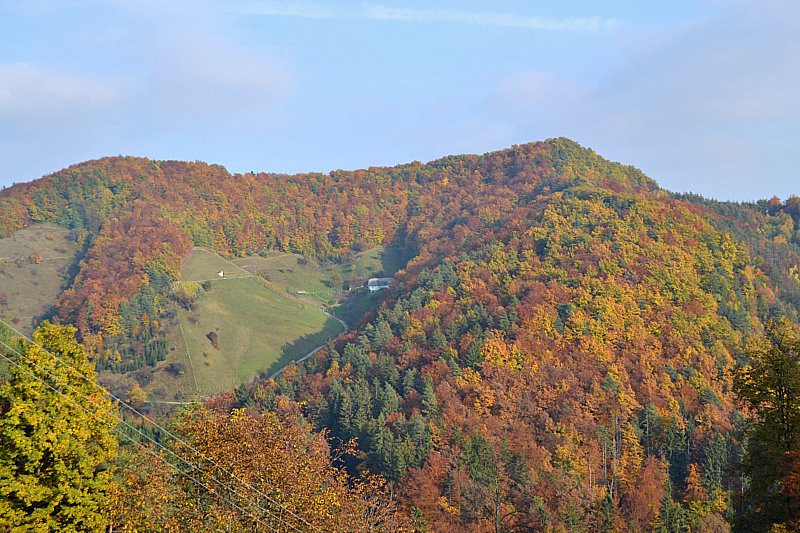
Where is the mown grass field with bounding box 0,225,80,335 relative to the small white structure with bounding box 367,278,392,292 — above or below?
above

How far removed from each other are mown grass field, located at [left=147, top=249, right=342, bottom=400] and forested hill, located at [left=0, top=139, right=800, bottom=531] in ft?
29.6

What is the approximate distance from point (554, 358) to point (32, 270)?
12154cm

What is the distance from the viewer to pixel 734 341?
350 feet

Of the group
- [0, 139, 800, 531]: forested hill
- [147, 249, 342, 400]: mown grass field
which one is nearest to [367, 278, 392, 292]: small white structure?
[147, 249, 342, 400]: mown grass field

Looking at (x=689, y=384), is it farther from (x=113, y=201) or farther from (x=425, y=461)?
(x=113, y=201)

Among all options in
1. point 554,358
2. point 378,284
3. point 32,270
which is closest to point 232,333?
point 32,270

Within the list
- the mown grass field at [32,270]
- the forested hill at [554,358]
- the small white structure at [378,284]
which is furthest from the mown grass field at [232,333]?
the mown grass field at [32,270]

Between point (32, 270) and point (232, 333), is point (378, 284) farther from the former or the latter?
point (32, 270)

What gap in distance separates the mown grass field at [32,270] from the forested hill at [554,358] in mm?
6018

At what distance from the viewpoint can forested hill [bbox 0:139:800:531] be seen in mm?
73438

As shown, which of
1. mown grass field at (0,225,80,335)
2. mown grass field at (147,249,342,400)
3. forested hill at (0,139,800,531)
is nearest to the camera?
forested hill at (0,139,800,531)

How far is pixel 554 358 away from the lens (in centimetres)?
10138

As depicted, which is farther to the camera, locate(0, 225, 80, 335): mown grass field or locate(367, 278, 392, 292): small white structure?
locate(367, 278, 392, 292): small white structure

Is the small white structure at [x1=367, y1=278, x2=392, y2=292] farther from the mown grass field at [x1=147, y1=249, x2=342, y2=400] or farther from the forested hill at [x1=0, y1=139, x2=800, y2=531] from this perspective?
the forested hill at [x1=0, y1=139, x2=800, y2=531]
